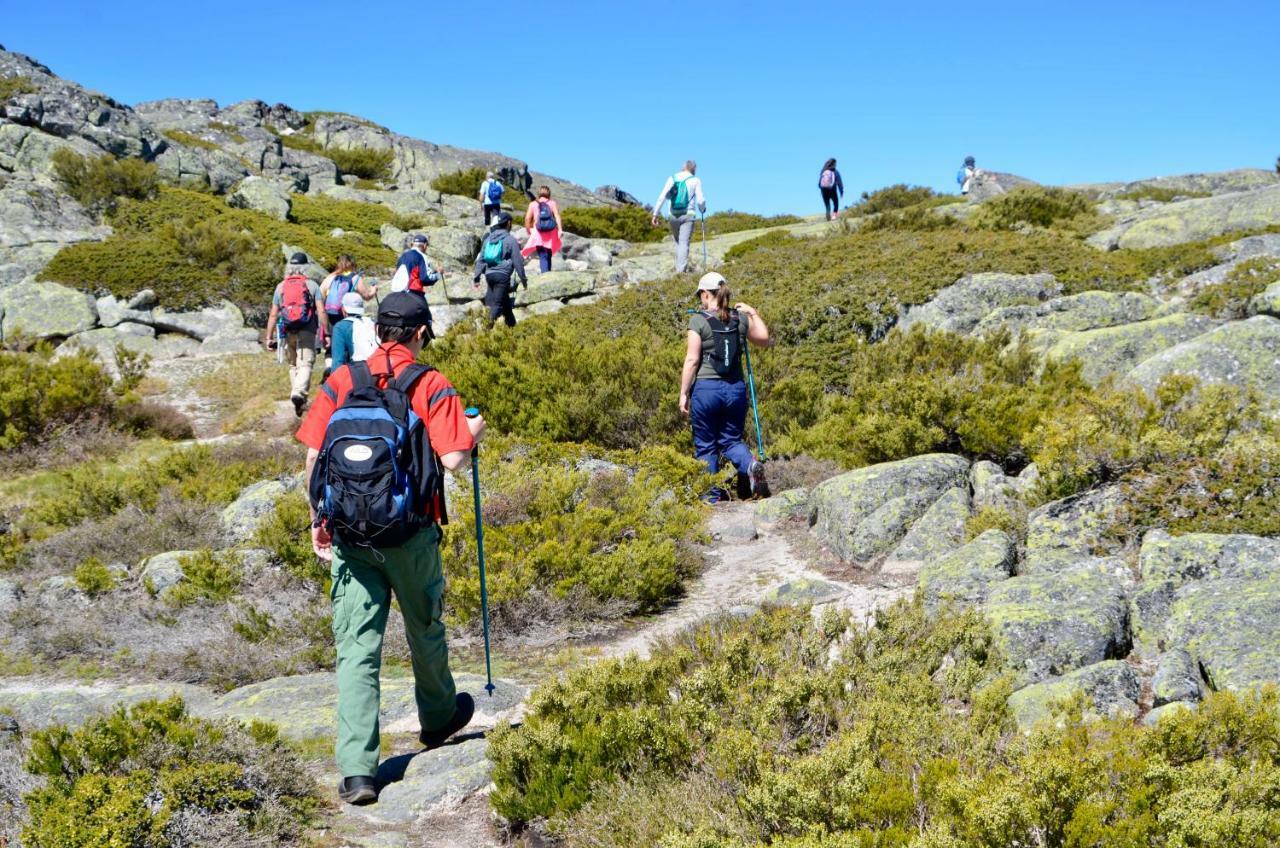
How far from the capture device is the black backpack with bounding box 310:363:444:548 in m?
3.79

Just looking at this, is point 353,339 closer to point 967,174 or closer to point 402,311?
point 402,311

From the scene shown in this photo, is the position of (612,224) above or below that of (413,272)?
above

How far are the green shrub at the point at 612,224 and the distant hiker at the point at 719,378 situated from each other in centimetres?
2291

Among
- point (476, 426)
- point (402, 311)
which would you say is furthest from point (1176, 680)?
point (402, 311)

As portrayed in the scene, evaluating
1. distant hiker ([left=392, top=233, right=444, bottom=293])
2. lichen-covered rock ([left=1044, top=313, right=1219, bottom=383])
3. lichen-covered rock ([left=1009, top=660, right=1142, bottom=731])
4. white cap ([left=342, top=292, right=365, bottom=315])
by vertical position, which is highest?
distant hiker ([left=392, top=233, right=444, bottom=293])

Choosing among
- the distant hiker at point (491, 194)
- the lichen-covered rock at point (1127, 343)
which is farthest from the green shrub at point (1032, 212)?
the lichen-covered rock at point (1127, 343)

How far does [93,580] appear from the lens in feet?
23.5

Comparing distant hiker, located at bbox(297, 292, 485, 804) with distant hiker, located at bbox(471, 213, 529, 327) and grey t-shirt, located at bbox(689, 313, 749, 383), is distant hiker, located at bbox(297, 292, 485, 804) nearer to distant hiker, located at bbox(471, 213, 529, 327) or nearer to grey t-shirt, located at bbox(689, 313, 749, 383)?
grey t-shirt, located at bbox(689, 313, 749, 383)

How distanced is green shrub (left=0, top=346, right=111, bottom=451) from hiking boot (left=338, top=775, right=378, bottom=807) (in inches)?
382

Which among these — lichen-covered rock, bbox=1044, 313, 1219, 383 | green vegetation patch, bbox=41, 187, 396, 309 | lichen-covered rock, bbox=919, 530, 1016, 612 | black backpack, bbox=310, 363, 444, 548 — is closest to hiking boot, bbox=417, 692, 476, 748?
black backpack, bbox=310, 363, 444, 548

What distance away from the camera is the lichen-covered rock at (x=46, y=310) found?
1789 centimetres

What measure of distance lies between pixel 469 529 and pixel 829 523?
2894 millimetres

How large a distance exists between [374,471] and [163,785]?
1369mm

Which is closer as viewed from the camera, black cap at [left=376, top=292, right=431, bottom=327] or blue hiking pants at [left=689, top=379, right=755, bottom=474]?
black cap at [left=376, top=292, right=431, bottom=327]
